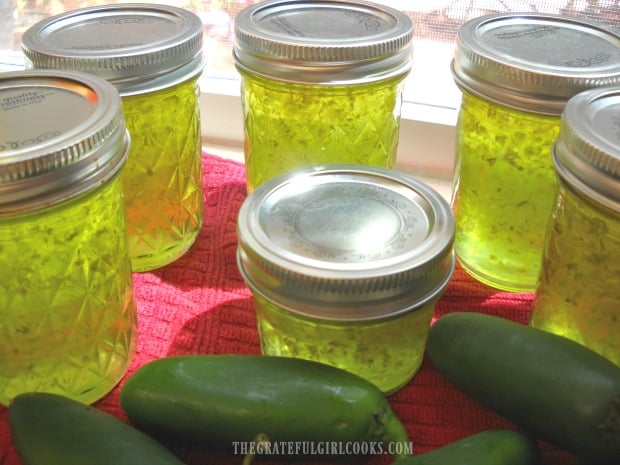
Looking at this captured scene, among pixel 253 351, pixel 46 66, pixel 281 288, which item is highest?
pixel 46 66

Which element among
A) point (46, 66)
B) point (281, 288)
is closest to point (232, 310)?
point (281, 288)

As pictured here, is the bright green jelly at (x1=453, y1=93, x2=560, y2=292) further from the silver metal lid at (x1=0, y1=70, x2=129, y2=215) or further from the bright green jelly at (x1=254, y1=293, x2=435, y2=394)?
the silver metal lid at (x1=0, y1=70, x2=129, y2=215)

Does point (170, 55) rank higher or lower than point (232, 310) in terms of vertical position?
higher

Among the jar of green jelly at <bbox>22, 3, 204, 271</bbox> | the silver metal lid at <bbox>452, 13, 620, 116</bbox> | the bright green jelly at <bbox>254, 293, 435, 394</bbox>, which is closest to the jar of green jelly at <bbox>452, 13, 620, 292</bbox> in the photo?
the silver metal lid at <bbox>452, 13, 620, 116</bbox>

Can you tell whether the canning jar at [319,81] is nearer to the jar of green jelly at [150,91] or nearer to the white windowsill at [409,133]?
the jar of green jelly at [150,91]

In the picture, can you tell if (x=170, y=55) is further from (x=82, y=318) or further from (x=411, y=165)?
(x=411, y=165)

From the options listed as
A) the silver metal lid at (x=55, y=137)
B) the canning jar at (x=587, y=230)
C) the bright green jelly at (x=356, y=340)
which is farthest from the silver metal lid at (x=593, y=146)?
the silver metal lid at (x=55, y=137)


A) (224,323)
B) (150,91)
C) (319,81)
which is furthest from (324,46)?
(224,323)

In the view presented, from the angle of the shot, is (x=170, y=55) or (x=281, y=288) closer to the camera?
(x=281, y=288)
